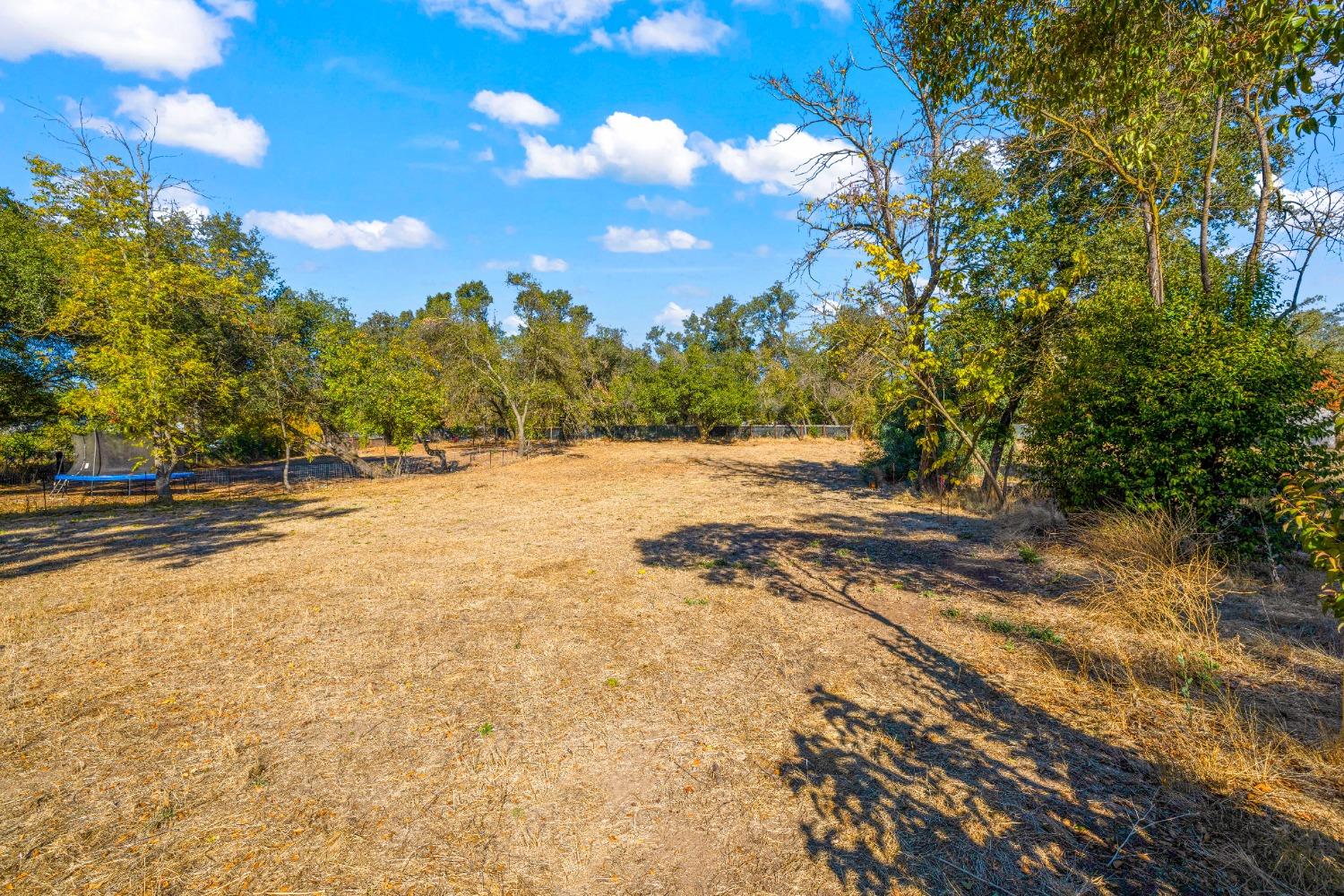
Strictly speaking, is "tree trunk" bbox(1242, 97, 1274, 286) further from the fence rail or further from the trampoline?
the trampoline

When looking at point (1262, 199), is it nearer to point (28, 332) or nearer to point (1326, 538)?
point (1326, 538)

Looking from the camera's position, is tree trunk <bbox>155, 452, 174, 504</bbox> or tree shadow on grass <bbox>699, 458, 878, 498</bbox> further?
tree shadow on grass <bbox>699, 458, 878, 498</bbox>

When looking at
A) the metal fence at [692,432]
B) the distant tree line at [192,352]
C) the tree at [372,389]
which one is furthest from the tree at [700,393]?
the tree at [372,389]

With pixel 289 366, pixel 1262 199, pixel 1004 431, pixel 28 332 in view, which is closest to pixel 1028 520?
pixel 1004 431

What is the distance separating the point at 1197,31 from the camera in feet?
16.1

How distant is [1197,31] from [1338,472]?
14.1 feet

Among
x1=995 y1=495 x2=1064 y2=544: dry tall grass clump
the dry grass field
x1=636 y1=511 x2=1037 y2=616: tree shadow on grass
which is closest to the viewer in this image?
the dry grass field

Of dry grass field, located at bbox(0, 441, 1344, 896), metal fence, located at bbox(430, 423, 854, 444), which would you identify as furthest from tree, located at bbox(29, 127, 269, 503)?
metal fence, located at bbox(430, 423, 854, 444)

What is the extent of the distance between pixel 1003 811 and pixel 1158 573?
4646 mm

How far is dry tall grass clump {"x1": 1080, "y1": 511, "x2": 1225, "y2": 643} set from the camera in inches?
213

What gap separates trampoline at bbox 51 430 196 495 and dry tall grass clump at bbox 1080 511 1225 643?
23.3m

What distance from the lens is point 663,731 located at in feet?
13.9

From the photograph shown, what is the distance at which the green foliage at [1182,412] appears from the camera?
6.37 metres

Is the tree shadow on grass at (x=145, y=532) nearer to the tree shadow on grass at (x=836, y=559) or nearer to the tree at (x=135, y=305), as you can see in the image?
the tree at (x=135, y=305)
